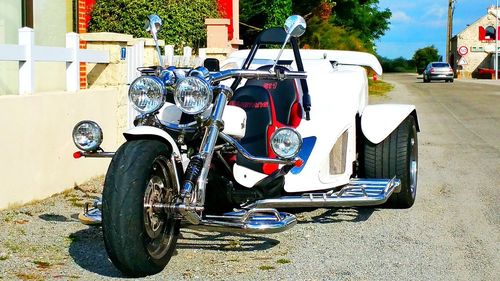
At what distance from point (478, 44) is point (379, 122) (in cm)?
8437

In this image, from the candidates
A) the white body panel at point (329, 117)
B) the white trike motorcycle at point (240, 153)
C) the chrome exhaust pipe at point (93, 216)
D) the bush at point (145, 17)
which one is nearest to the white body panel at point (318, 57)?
the white body panel at point (329, 117)

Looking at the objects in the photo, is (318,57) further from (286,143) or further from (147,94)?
(147,94)

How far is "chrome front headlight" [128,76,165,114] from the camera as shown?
5.78 meters


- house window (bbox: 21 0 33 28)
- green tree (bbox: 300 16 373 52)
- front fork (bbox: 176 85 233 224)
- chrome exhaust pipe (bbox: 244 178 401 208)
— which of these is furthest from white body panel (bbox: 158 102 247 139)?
green tree (bbox: 300 16 373 52)

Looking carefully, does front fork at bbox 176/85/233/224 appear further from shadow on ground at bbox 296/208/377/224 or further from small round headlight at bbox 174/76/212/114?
shadow on ground at bbox 296/208/377/224

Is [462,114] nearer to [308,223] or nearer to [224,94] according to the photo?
[308,223]

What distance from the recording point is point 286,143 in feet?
20.2

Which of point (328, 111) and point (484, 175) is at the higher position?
point (328, 111)

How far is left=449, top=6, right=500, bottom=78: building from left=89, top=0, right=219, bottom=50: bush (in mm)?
66855

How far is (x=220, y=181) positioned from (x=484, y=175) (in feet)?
18.1

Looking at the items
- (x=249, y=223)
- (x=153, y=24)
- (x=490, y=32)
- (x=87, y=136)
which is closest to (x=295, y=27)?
(x=153, y=24)

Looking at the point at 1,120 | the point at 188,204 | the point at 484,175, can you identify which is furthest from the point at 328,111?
the point at 484,175

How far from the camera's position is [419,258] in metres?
6.46

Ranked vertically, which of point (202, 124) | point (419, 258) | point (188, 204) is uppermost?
point (202, 124)
